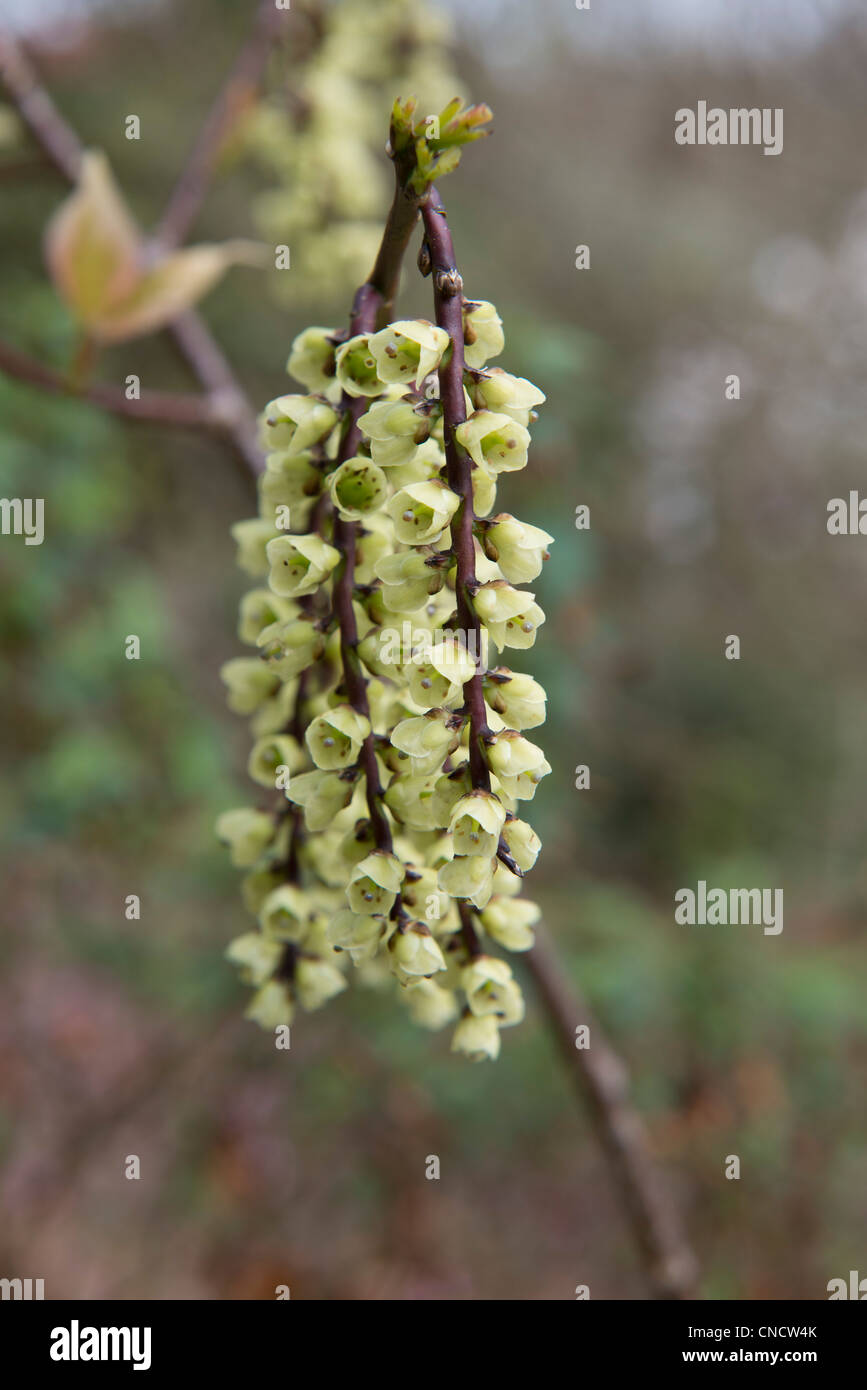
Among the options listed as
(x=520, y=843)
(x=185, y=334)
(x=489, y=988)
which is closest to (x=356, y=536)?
(x=520, y=843)

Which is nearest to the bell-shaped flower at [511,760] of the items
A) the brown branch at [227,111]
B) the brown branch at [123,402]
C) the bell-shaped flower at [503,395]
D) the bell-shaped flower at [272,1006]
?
the bell-shaped flower at [503,395]

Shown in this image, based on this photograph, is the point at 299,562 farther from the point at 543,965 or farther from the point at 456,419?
the point at 543,965

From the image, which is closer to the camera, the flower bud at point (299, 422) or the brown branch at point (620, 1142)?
the flower bud at point (299, 422)

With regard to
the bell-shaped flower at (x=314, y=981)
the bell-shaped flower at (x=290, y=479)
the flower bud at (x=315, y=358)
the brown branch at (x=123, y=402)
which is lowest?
the bell-shaped flower at (x=314, y=981)

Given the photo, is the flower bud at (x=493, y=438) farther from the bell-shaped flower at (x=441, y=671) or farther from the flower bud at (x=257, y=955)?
the flower bud at (x=257, y=955)

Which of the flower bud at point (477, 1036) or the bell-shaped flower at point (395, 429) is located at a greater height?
the bell-shaped flower at point (395, 429)

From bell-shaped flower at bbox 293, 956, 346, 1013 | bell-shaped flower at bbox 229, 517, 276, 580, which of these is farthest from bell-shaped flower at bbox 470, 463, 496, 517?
bell-shaped flower at bbox 293, 956, 346, 1013

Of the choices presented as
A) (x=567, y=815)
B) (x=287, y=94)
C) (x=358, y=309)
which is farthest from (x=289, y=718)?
(x=567, y=815)
